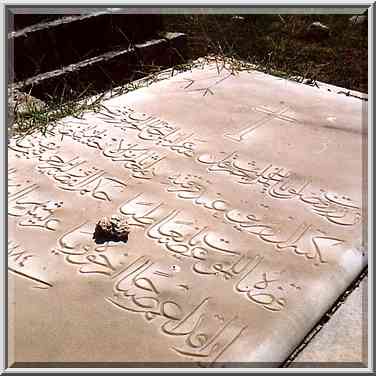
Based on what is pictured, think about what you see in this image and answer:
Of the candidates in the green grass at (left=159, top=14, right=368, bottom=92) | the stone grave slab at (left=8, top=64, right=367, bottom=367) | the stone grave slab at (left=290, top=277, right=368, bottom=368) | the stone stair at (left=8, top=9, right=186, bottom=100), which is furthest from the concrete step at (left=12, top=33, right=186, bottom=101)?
the stone grave slab at (left=290, top=277, right=368, bottom=368)

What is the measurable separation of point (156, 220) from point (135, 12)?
7.47ft

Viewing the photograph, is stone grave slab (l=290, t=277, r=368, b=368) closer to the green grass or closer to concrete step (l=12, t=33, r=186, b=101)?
concrete step (l=12, t=33, r=186, b=101)

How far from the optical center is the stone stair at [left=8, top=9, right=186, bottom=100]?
4.17 m

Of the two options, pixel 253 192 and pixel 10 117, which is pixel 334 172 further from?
pixel 10 117

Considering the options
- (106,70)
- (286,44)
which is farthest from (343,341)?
(286,44)

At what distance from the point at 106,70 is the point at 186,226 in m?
2.03

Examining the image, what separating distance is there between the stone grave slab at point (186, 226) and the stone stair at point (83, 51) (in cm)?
56

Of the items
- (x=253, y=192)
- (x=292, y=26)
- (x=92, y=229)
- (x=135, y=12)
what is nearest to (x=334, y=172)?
(x=253, y=192)

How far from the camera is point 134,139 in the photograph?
3.49m

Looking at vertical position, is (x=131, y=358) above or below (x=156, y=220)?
below

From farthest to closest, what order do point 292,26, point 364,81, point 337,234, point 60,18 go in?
1. point 292,26
2. point 364,81
3. point 60,18
4. point 337,234

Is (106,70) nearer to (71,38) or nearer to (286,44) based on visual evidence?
(71,38)

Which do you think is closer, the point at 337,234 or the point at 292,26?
the point at 337,234

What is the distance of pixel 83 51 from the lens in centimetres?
449
